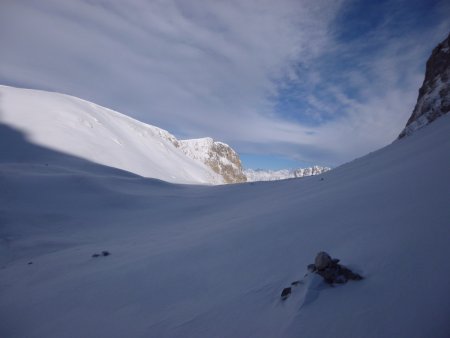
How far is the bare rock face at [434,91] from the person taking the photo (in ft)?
35.0

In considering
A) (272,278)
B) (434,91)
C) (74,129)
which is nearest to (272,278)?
(272,278)

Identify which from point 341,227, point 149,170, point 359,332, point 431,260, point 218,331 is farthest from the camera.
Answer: point 149,170

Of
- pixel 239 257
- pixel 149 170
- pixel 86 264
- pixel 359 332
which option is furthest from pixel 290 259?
pixel 149 170

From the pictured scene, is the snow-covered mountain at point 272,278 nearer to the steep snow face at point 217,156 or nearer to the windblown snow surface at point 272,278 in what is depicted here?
the windblown snow surface at point 272,278

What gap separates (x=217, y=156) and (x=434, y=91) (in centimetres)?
9979

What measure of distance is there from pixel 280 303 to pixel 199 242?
8.15ft

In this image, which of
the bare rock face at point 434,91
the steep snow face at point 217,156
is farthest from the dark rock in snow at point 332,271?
the steep snow face at point 217,156

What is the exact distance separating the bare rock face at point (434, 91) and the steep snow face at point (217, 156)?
3318 inches

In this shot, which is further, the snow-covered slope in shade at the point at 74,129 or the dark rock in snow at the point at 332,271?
the snow-covered slope in shade at the point at 74,129

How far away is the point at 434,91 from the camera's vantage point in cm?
1219

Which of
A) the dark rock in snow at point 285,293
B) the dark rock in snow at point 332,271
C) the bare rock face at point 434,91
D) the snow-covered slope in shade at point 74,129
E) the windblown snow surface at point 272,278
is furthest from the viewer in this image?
the snow-covered slope in shade at point 74,129

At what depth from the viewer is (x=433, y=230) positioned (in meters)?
2.22

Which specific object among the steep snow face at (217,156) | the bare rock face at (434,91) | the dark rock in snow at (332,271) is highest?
the steep snow face at (217,156)

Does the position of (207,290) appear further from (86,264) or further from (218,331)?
(86,264)
